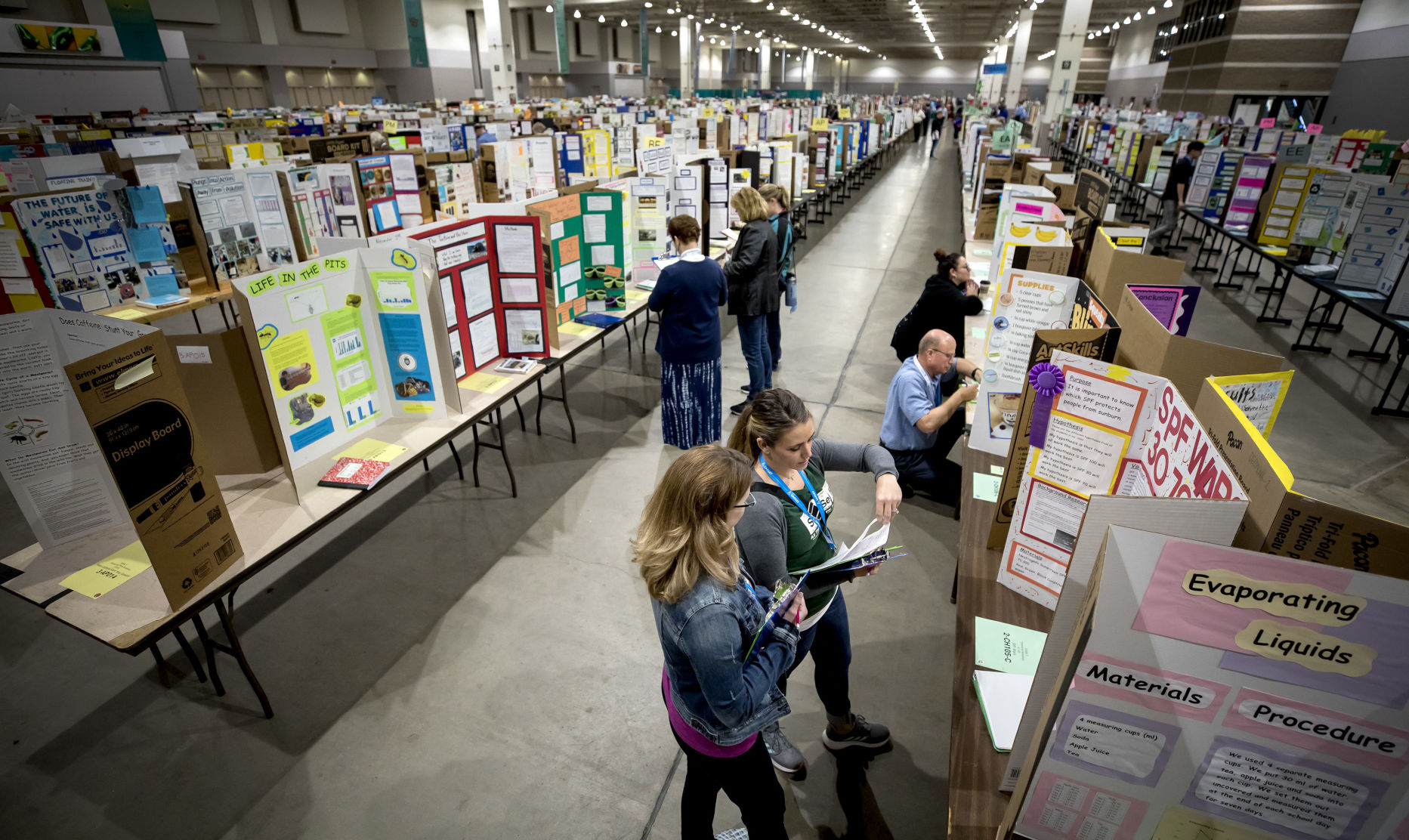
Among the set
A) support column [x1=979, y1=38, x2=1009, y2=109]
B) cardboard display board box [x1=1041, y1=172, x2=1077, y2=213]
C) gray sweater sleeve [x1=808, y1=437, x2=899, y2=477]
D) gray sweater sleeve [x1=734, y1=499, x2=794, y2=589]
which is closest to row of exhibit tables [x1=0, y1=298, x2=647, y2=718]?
gray sweater sleeve [x1=734, y1=499, x2=794, y2=589]

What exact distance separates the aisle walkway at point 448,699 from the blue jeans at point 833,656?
31 centimetres

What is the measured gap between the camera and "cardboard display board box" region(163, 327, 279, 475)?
247 centimetres

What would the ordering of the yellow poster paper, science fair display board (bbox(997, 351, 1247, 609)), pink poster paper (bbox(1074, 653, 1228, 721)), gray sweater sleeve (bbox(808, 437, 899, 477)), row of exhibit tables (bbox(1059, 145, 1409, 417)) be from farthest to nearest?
1. row of exhibit tables (bbox(1059, 145, 1409, 417))
2. the yellow poster paper
3. gray sweater sleeve (bbox(808, 437, 899, 477))
4. science fair display board (bbox(997, 351, 1247, 609))
5. pink poster paper (bbox(1074, 653, 1228, 721))

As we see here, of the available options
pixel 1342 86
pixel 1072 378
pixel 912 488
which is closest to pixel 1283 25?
pixel 1342 86

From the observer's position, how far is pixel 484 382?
12.6 feet

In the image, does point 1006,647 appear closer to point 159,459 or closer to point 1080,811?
point 1080,811

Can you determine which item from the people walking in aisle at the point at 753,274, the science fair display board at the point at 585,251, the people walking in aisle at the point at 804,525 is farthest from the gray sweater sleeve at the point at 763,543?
the people walking in aisle at the point at 753,274

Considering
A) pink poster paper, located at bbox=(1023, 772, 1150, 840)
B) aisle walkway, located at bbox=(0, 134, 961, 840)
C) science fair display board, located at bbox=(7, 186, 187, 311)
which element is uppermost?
science fair display board, located at bbox=(7, 186, 187, 311)

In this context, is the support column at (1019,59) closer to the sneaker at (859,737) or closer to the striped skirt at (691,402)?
the striped skirt at (691,402)

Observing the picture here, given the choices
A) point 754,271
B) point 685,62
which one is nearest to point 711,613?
point 754,271

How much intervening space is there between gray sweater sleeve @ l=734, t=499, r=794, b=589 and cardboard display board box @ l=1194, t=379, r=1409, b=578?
Result: 3.42 ft

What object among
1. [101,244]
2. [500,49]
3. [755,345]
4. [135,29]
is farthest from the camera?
[500,49]

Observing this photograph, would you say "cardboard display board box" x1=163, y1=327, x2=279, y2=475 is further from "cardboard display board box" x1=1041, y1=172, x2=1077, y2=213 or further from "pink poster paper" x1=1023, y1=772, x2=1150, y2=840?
"cardboard display board box" x1=1041, y1=172, x2=1077, y2=213

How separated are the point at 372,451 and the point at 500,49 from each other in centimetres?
2039
